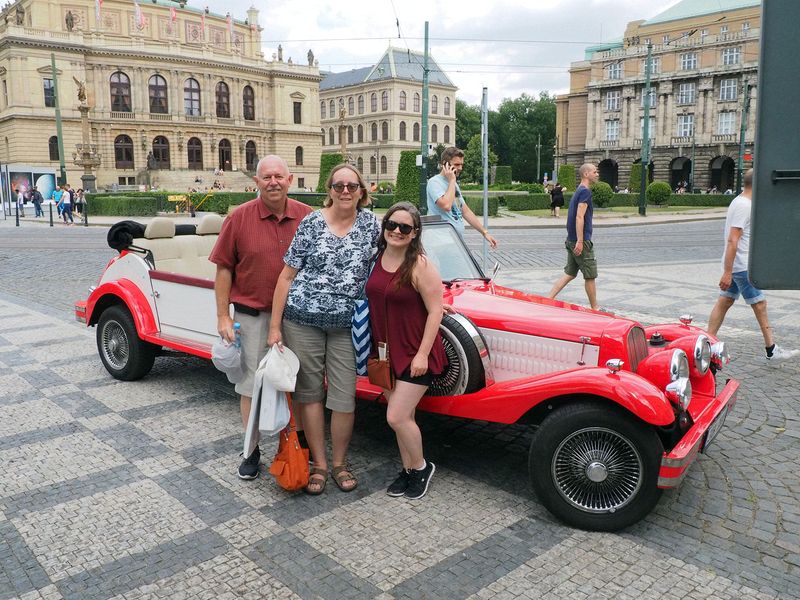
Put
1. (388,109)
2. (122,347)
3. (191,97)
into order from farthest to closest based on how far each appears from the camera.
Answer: (388,109) < (191,97) < (122,347)

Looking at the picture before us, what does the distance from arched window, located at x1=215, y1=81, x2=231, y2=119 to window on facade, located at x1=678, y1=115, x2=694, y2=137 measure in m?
47.5

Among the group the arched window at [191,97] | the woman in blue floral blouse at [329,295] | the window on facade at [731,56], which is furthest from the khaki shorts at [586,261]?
the arched window at [191,97]

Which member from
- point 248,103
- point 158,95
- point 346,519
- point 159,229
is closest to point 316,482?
point 346,519

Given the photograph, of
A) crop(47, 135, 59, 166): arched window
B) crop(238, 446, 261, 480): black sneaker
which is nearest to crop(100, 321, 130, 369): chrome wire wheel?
crop(238, 446, 261, 480): black sneaker

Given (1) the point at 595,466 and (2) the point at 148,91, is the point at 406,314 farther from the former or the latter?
(2) the point at 148,91

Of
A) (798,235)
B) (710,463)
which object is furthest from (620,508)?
(798,235)

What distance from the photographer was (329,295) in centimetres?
410

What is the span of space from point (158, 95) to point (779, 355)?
73704mm

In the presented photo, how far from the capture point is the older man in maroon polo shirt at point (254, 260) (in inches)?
171

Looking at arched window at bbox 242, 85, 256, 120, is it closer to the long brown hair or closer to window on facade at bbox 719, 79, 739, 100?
window on facade at bbox 719, 79, 739, 100

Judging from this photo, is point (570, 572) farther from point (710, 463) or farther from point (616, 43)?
point (616, 43)

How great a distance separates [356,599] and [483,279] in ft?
8.36

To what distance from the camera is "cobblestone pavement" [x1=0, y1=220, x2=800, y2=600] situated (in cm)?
323

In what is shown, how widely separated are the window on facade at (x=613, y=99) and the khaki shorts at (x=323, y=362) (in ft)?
256
